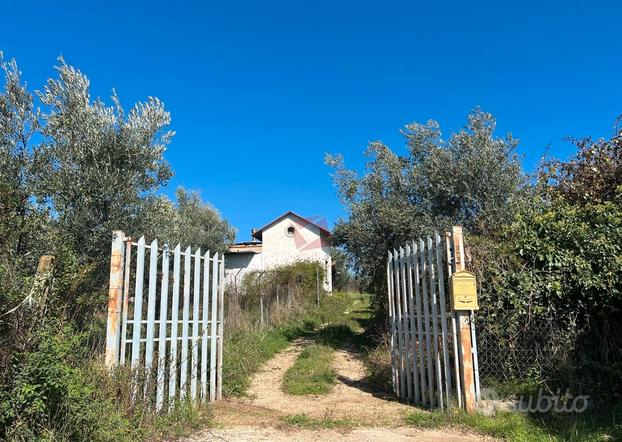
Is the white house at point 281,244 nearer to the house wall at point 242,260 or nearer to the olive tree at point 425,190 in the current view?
the house wall at point 242,260

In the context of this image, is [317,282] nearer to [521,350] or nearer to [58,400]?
[521,350]

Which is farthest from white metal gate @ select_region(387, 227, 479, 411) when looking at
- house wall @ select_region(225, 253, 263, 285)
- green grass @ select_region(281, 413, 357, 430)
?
house wall @ select_region(225, 253, 263, 285)

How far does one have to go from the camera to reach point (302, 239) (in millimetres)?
31453

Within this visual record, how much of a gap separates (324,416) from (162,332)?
2338mm

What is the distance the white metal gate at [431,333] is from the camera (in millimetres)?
5629

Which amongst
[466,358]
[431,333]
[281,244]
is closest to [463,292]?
[466,358]

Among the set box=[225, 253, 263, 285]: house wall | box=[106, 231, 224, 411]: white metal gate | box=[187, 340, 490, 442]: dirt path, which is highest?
box=[225, 253, 263, 285]: house wall

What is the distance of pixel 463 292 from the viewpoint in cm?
564

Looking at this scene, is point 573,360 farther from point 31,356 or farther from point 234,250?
point 234,250

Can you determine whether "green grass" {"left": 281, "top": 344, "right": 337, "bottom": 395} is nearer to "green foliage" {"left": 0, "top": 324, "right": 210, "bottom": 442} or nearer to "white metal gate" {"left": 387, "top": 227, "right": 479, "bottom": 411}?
"white metal gate" {"left": 387, "top": 227, "right": 479, "bottom": 411}

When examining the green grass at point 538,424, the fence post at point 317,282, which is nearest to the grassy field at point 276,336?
the fence post at point 317,282

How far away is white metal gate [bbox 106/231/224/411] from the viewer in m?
5.32

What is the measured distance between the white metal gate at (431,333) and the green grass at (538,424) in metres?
0.29

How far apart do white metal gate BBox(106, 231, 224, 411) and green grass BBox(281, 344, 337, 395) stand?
1615 millimetres
